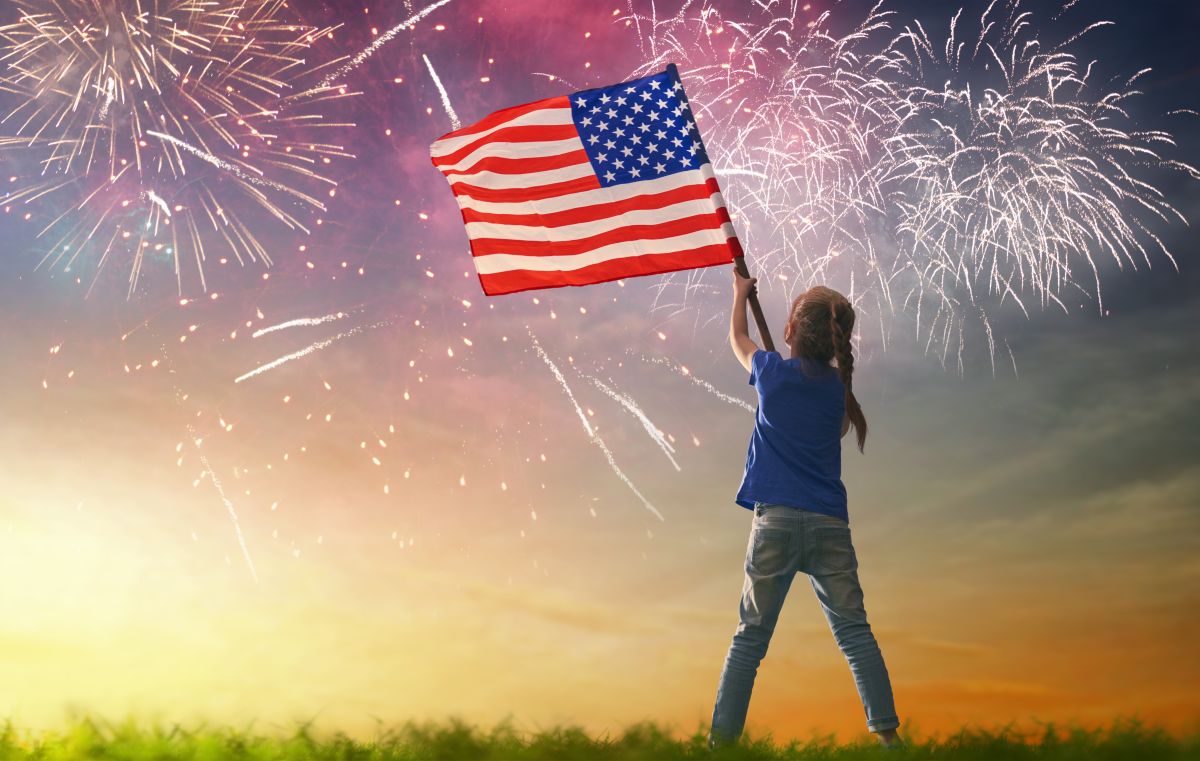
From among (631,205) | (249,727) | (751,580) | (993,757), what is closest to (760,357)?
(751,580)

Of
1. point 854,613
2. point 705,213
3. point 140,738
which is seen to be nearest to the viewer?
point 854,613

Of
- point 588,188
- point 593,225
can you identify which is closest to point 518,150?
point 588,188

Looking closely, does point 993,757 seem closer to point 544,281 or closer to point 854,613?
point 854,613

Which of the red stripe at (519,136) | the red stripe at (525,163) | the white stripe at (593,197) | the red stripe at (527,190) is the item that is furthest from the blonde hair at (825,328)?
the red stripe at (519,136)

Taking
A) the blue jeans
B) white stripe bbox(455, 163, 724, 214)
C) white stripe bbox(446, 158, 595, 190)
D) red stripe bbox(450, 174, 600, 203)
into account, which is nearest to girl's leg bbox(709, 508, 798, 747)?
the blue jeans

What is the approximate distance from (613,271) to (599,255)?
17 centimetres

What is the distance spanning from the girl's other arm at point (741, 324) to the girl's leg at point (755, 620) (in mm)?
1001

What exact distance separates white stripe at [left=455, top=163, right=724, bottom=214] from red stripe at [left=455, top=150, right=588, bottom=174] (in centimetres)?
23

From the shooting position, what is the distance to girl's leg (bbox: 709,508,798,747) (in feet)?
18.0

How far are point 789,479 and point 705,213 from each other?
2.25 m

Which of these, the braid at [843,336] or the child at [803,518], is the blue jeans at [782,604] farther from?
the braid at [843,336]

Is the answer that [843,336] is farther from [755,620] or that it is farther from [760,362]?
[755,620]

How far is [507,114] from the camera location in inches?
306

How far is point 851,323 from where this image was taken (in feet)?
19.0
